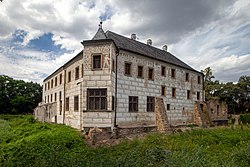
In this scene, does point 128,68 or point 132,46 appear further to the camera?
point 132,46

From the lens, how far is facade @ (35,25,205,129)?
1608cm

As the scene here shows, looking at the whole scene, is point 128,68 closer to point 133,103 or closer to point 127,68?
point 127,68

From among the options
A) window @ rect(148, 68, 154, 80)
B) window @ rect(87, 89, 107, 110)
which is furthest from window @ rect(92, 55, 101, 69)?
window @ rect(148, 68, 154, 80)

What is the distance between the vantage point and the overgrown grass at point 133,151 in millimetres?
7730

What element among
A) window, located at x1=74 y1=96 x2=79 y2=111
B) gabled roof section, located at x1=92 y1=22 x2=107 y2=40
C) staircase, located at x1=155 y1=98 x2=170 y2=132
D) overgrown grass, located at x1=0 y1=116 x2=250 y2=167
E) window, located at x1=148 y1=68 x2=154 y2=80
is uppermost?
gabled roof section, located at x1=92 y1=22 x2=107 y2=40

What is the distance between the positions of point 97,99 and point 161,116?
6.66 metres

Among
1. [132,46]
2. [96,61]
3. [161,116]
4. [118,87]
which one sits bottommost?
A: [161,116]

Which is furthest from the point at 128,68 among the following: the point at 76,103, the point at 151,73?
the point at 76,103

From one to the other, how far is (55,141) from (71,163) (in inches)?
231

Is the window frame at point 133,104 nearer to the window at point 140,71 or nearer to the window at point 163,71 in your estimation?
the window at point 140,71

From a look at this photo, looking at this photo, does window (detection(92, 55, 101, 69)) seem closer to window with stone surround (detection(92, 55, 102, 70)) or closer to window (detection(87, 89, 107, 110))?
window with stone surround (detection(92, 55, 102, 70))

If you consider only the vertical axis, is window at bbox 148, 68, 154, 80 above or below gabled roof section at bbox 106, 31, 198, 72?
below

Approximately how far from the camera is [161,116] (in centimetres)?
2020

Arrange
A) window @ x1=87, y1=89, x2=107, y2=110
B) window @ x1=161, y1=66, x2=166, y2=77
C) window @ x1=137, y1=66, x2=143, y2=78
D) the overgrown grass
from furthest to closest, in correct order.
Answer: window @ x1=161, y1=66, x2=166, y2=77, window @ x1=137, y1=66, x2=143, y2=78, window @ x1=87, y1=89, x2=107, y2=110, the overgrown grass
